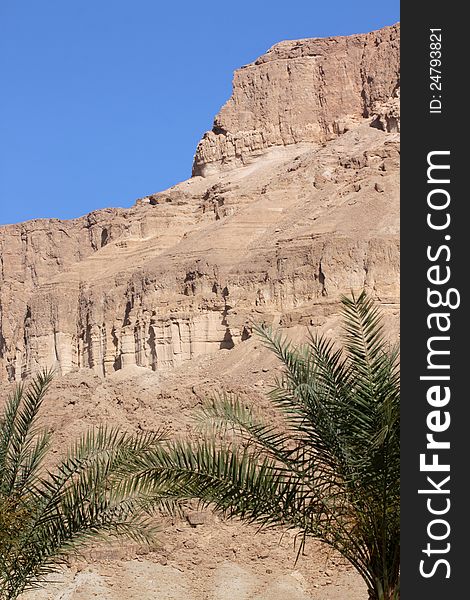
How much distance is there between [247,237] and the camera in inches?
3191

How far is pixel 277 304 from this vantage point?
2844 inches

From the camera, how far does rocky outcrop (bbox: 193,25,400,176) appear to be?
3937 inches

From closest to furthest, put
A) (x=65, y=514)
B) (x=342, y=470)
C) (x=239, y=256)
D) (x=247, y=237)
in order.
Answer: (x=342, y=470), (x=65, y=514), (x=239, y=256), (x=247, y=237)

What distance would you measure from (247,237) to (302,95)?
2514cm

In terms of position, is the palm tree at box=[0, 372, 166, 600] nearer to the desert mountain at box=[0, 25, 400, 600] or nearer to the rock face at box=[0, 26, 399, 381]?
the desert mountain at box=[0, 25, 400, 600]

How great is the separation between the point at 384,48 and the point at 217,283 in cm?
3456

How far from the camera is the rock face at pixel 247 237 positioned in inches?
2852

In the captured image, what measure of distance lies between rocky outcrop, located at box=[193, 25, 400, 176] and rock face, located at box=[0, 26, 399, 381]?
11 centimetres

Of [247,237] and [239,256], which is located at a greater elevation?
[247,237]

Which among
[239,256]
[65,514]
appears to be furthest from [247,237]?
[65,514]

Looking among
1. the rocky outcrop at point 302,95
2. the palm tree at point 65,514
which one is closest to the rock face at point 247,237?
the rocky outcrop at point 302,95

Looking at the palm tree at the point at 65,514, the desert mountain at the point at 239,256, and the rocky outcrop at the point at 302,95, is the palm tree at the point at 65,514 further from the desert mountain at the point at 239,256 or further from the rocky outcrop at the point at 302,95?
the rocky outcrop at the point at 302,95

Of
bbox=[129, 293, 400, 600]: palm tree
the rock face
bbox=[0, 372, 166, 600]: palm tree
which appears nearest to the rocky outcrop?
the rock face

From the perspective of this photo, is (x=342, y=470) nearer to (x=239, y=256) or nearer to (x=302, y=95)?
(x=239, y=256)
